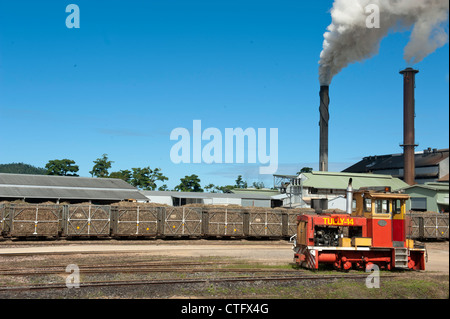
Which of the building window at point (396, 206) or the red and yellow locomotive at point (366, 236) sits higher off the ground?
the building window at point (396, 206)

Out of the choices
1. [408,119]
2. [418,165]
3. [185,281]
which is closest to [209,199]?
[408,119]

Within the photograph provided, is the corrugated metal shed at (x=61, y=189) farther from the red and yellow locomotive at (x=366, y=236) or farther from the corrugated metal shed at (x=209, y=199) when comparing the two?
the red and yellow locomotive at (x=366, y=236)

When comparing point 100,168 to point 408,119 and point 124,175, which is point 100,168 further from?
point 408,119

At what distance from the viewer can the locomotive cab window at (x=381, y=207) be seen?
16938mm

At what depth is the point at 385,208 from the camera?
16969mm

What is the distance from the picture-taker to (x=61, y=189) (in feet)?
168

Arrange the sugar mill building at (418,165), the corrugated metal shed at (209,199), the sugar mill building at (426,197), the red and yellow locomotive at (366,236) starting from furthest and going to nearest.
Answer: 1. the sugar mill building at (418,165)
2. the corrugated metal shed at (209,199)
3. the sugar mill building at (426,197)
4. the red and yellow locomotive at (366,236)

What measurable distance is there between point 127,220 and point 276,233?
471 inches

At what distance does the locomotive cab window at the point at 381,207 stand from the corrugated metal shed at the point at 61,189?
39262 millimetres

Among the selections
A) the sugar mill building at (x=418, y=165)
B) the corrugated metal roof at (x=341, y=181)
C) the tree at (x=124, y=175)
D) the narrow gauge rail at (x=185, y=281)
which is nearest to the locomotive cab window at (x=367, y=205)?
the narrow gauge rail at (x=185, y=281)

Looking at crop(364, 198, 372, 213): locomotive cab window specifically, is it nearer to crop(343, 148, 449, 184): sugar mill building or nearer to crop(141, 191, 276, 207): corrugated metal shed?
crop(141, 191, 276, 207): corrugated metal shed

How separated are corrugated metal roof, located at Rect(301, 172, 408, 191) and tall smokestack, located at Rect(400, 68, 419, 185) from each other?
277 cm
